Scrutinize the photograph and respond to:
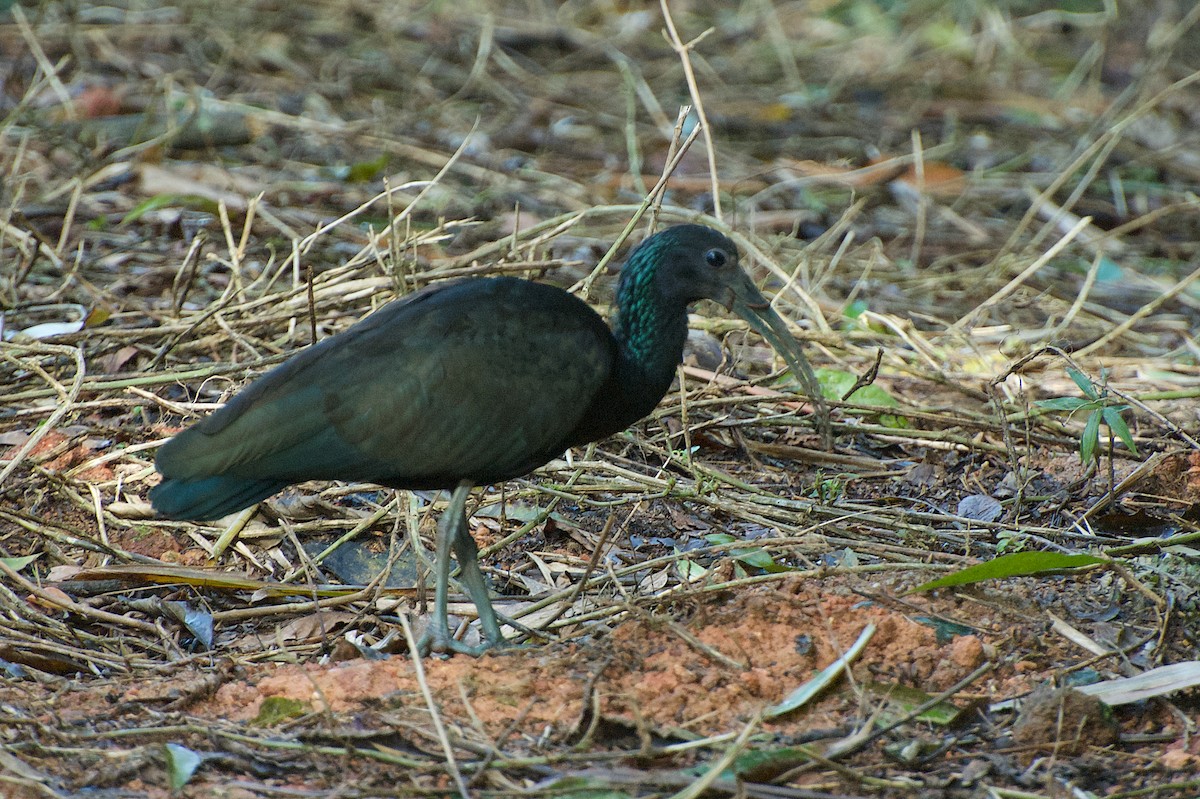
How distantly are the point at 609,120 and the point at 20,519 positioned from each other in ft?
18.3

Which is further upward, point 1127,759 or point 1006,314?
point 1127,759

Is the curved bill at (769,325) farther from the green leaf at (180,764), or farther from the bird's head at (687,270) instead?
the green leaf at (180,764)

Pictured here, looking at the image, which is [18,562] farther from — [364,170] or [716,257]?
[364,170]

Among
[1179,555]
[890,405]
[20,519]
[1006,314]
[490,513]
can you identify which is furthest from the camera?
[1006,314]

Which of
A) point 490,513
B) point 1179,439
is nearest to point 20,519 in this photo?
point 490,513

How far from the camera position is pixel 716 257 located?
408 cm

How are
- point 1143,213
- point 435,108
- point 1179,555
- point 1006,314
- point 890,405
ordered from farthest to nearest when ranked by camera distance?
point 435,108 < point 1143,213 < point 1006,314 < point 890,405 < point 1179,555

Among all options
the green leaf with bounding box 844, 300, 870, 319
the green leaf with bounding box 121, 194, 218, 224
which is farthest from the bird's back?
the green leaf with bounding box 121, 194, 218, 224

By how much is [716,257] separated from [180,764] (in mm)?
2012

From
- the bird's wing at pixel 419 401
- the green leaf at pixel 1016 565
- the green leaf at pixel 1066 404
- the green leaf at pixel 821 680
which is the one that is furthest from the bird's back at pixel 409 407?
the green leaf at pixel 1066 404

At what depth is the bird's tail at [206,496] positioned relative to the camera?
3.63m

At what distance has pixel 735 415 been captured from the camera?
5352 millimetres

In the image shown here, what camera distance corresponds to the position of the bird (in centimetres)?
366

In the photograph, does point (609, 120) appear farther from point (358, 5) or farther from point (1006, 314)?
point (1006, 314)
